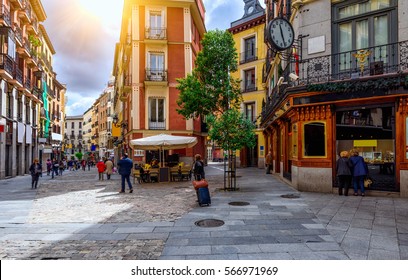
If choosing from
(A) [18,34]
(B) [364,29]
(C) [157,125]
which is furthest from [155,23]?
(B) [364,29]

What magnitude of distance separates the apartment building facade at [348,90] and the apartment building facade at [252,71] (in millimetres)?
17140

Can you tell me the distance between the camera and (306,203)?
30.7 ft

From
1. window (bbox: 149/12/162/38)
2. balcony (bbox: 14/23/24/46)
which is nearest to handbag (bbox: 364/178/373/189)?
window (bbox: 149/12/162/38)

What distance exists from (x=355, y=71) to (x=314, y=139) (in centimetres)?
305

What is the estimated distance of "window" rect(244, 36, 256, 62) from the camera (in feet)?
Result: 102

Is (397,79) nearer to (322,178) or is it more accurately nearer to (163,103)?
(322,178)

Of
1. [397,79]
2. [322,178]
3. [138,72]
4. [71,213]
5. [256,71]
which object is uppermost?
[256,71]

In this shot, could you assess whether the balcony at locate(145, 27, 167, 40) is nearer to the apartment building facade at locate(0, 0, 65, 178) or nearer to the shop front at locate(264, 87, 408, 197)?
the apartment building facade at locate(0, 0, 65, 178)

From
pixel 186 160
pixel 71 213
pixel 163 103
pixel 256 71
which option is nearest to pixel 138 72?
pixel 163 103

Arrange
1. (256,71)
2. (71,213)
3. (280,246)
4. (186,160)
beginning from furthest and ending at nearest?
1. (256,71)
2. (186,160)
3. (71,213)
4. (280,246)

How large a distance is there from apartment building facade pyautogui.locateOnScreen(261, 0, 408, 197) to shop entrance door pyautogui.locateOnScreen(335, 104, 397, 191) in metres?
0.03

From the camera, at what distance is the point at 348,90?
10727mm

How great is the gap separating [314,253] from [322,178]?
7193mm
